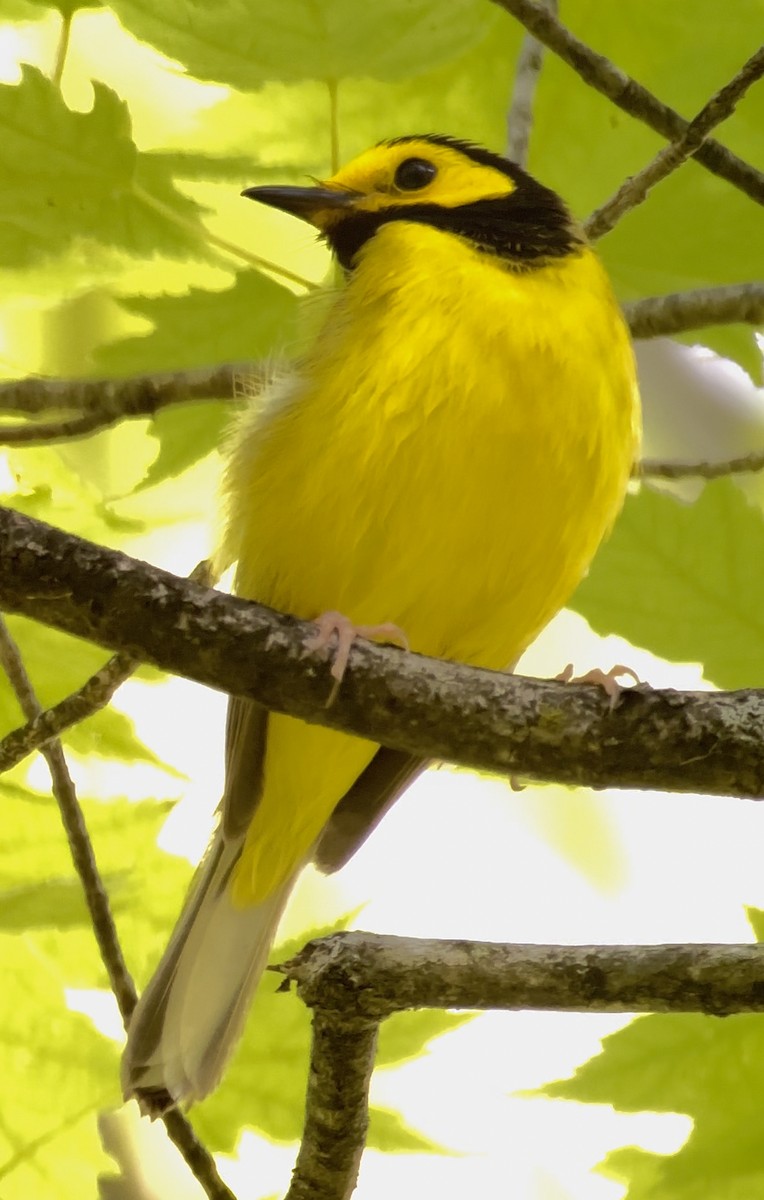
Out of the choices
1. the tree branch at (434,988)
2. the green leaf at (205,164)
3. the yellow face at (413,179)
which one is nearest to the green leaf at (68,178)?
the green leaf at (205,164)

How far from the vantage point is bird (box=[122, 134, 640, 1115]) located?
1.27 m

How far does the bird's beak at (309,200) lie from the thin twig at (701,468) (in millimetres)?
431

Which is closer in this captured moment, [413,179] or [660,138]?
[660,138]

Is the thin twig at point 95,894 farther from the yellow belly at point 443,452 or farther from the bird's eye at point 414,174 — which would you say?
the bird's eye at point 414,174

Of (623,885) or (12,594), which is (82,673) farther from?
(623,885)

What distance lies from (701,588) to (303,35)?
62cm

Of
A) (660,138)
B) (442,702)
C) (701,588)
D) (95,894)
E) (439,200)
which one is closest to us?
(442,702)

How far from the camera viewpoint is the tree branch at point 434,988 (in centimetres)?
98

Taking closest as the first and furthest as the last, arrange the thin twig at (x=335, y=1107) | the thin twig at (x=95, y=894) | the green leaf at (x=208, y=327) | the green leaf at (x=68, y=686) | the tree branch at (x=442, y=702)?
the tree branch at (x=442, y=702)
the thin twig at (x=335, y=1107)
the thin twig at (x=95, y=894)
the green leaf at (x=208, y=327)
the green leaf at (x=68, y=686)

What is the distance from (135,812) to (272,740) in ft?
0.52

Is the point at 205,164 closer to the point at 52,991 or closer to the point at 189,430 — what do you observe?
the point at 189,430

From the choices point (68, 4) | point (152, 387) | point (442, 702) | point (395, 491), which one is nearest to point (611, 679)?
point (442, 702)

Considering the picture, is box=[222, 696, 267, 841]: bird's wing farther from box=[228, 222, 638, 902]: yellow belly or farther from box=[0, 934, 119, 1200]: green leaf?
box=[0, 934, 119, 1200]: green leaf

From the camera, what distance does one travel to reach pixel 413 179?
5.21 ft
